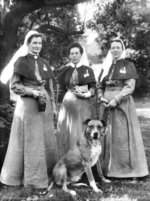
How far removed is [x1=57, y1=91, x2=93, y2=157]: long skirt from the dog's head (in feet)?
1.70

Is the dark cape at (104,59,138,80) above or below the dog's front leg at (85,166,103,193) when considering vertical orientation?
above

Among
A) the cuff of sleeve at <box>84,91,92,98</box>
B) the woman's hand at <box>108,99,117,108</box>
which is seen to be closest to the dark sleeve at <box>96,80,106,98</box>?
the cuff of sleeve at <box>84,91,92,98</box>

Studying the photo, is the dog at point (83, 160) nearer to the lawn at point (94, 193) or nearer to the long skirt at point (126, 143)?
the lawn at point (94, 193)

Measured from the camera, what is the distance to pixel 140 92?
20.7 m

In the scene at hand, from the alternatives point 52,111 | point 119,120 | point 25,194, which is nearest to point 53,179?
point 25,194

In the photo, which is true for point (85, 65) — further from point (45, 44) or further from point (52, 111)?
point (45, 44)

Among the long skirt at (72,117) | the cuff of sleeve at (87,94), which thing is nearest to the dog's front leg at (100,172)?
the long skirt at (72,117)

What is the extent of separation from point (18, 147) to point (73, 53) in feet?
6.03

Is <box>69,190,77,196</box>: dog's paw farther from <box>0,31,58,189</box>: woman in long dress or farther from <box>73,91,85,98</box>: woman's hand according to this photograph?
<box>73,91,85,98</box>: woman's hand

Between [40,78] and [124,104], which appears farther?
[124,104]

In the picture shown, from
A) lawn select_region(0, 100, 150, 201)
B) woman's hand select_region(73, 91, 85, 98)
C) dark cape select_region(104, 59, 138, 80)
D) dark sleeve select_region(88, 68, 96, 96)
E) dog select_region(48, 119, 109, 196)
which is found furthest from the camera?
dark sleeve select_region(88, 68, 96, 96)

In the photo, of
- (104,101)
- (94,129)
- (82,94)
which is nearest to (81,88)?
(82,94)

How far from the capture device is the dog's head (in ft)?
15.7

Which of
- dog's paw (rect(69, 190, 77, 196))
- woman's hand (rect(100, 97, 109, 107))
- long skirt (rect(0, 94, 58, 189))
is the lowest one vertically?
dog's paw (rect(69, 190, 77, 196))
